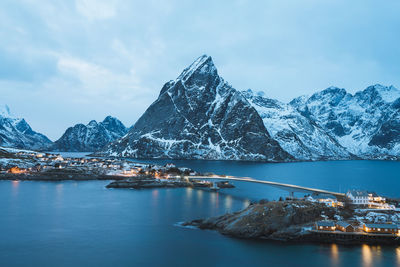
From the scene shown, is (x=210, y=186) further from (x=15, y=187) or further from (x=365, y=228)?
(x=365, y=228)

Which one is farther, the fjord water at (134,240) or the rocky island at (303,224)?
the rocky island at (303,224)

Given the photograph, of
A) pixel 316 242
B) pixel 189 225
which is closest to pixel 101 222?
pixel 189 225

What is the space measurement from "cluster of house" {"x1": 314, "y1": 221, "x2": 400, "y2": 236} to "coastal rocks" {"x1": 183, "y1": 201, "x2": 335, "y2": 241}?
8.72 ft

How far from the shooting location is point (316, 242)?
4834cm

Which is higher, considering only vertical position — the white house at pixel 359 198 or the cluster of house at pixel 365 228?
the white house at pixel 359 198

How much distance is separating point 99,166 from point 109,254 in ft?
380

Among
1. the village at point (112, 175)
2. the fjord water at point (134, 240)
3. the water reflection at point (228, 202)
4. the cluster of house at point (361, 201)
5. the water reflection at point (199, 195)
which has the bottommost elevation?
the fjord water at point (134, 240)

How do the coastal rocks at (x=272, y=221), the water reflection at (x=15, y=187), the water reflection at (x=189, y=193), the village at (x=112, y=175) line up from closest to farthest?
the coastal rocks at (x=272, y=221) < the water reflection at (x=15, y=187) < the water reflection at (x=189, y=193) < the village at (x=112, y=175)

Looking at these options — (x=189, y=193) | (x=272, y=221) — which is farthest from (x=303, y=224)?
(x=189, y=193)

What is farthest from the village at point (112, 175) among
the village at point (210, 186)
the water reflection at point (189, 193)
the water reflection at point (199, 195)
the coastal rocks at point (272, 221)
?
the coastal rocks at point (272, 221)

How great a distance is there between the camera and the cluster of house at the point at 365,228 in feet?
164

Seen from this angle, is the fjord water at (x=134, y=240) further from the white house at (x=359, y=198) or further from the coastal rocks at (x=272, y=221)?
the white house at (x=359, y=198)

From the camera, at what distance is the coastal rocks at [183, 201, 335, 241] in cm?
5031

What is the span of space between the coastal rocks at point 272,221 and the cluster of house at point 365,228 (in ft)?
8.72
